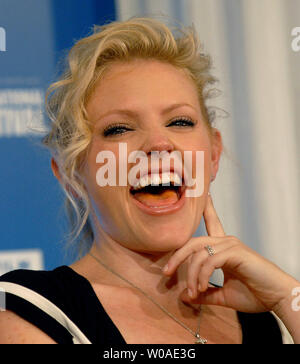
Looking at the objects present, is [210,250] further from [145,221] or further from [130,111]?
[130,111]

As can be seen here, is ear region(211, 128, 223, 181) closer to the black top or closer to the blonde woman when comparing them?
the blonde woman

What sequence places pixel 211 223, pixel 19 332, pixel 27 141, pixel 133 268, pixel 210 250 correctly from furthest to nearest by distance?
pixel 27 141
pixel 211 223
pixel 133 268
pixel 210 250
pixel 19 332

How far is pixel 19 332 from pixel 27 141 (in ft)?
3.35

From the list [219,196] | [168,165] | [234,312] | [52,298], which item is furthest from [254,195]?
[52,298]

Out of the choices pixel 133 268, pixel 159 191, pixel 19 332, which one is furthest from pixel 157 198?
pixel 19 332

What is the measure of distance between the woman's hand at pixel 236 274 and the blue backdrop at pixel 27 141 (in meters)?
0.76

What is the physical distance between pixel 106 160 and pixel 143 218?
0.50 feet

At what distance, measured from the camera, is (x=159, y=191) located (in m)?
1.31

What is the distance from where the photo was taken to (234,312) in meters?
1.40

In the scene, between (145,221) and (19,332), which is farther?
(145,221)

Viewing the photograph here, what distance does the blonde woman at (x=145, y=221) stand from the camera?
1.19 m

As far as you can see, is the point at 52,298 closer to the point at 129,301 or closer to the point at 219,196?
the point at 129,301

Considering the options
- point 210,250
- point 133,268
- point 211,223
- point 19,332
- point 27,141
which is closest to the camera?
point 19,332

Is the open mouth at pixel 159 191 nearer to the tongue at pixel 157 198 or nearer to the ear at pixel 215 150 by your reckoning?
the tongue at pixel 157 198
